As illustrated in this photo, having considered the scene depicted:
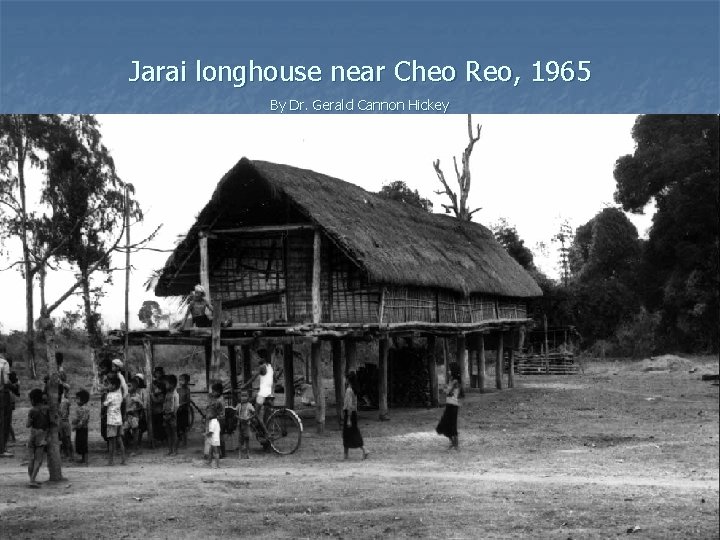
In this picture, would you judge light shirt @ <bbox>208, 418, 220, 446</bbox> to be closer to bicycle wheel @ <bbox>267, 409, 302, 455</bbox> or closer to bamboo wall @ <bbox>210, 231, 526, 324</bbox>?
bicycle wheel @ <bbox>267, 409, 302, 455</bbox>

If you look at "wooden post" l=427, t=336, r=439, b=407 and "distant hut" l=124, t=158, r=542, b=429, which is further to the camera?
"wooden post" l=427, t=336, r=439, b=407

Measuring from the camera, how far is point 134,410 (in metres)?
14.5

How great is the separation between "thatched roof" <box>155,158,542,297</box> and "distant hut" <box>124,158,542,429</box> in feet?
0.12

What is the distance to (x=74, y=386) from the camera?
2791 cm

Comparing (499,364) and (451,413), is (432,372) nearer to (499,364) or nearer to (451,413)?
(499,364)

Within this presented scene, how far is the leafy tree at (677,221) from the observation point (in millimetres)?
18656

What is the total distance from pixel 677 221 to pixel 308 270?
12.1 m

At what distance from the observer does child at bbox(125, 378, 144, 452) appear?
1415 centimetres

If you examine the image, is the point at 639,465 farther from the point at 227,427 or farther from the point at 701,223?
the point at 701,223

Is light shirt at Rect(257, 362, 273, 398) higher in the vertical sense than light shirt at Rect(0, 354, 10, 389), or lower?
lower

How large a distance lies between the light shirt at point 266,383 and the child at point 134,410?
2444 millimetres

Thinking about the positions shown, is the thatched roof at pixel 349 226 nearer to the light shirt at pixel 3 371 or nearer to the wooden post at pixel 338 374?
the wooden post at pixel 338 374

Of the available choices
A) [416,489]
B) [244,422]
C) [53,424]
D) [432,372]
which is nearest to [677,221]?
[432,372]

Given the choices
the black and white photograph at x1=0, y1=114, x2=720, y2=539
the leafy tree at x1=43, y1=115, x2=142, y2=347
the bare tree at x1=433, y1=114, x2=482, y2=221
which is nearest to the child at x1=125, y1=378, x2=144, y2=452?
the black and white photograph at x1=0, y1=114, x2=720, y2=539
